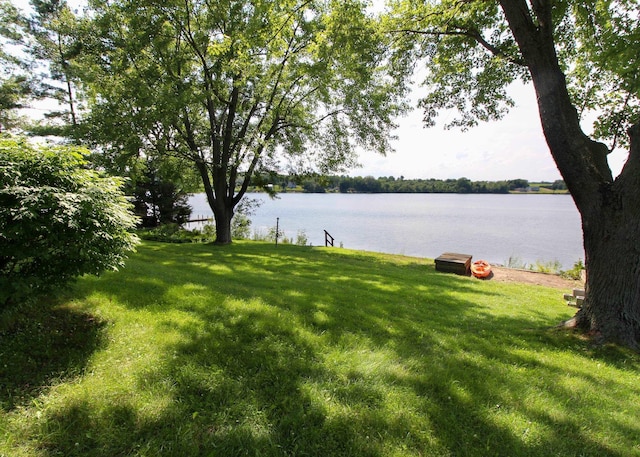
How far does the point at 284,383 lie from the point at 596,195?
16.7 feet

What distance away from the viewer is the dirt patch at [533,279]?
1195 cm

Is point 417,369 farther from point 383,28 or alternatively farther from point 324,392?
point 383,28

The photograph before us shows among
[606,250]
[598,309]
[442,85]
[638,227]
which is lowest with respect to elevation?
[598,309]

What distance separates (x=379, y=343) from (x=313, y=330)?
2.80 feet

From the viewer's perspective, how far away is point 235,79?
1356 cm

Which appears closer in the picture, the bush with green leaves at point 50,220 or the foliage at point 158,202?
the bush with green leaves at point 50,220

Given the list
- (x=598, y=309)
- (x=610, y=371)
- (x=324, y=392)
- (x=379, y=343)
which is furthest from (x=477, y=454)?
(x=598, y=309)

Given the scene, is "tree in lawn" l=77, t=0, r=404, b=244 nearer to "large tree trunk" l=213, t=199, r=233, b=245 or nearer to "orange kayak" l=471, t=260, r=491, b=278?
"large tree trunk" l=213, t=199, r=233, b=245

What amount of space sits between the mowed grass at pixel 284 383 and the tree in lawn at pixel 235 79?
6209mm

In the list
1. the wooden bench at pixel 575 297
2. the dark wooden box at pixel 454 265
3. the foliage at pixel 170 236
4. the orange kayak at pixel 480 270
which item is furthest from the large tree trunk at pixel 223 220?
the wooden bench at pixel 575 297

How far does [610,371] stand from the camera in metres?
3.86

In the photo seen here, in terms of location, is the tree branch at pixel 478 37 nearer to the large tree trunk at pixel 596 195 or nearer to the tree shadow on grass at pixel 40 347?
the large tree trunk at pixel 596 195

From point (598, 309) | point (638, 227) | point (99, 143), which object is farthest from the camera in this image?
point (99, 143)

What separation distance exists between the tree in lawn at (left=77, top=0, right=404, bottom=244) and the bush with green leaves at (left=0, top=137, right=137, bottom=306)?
5202 millimetres
